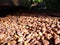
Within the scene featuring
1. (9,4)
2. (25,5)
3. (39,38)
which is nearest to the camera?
(39,38)

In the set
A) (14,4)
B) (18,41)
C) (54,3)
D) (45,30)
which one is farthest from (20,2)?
(18,41)

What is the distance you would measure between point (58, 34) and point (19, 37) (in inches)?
30.9

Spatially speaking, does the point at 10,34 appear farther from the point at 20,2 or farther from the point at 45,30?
the point at 20,2

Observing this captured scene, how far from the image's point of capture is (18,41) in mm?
3631

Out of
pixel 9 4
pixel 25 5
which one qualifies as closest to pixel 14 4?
pixel 9 4

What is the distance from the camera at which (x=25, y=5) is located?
12125mm

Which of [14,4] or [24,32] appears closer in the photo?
[24,32]

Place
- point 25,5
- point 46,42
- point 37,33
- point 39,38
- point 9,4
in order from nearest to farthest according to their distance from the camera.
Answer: point 46,42, point 39,38, point 37,33, point 9,4, point 25,5

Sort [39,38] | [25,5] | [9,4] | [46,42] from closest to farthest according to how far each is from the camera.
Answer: [46,42] < [39,38] < [9,4] < [25,5]

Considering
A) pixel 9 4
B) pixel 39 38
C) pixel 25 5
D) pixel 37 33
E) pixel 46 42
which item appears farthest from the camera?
pixel 25 5

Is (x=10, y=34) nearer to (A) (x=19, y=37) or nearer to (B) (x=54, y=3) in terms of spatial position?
(A) (x=19, y=37)

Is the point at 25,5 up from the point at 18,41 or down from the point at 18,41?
down

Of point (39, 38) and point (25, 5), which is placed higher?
point (39, 38)

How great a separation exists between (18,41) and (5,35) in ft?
2.24
